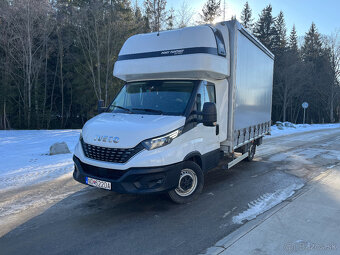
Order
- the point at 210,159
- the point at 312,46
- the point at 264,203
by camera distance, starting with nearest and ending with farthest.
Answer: the point at 264,203, the point at 210,159, the point at 312,46

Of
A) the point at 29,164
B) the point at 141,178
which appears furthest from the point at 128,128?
the point at 29,164

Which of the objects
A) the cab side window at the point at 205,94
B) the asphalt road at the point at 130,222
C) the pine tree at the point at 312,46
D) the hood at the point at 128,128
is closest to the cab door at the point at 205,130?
the cab side window at the point at 205,94

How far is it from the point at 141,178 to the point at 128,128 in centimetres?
82

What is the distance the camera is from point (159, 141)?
4.21m

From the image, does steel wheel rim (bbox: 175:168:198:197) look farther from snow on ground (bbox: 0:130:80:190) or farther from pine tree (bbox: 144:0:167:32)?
pine tree (bbox: 144:0:167:32)

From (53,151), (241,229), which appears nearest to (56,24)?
(53,151)

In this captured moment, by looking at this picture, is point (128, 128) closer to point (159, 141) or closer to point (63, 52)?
point (159, 141)

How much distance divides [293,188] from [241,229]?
274 centimetres

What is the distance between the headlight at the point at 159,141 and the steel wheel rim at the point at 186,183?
2.67ft

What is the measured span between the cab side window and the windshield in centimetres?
19

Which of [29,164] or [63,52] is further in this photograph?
[63,52]

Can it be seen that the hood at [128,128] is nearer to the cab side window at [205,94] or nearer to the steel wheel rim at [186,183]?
the cab side window at [205,94]

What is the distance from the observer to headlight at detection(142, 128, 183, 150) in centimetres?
413

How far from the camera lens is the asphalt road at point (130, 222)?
3.50 metres
